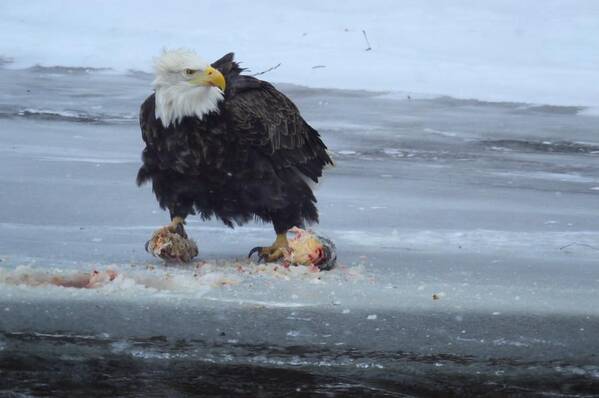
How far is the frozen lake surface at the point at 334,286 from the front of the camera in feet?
13.6

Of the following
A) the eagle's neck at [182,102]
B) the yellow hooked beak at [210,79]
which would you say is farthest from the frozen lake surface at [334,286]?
the yellow hooked beak at [210,79]

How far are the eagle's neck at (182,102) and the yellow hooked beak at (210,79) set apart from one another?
0.03 meters

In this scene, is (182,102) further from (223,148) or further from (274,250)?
(274,250)

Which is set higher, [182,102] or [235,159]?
[182,102]

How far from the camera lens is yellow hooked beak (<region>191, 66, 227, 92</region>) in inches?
209

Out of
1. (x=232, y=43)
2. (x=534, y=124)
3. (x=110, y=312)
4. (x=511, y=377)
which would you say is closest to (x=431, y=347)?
(x=511, y=377)

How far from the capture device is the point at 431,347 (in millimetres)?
4332

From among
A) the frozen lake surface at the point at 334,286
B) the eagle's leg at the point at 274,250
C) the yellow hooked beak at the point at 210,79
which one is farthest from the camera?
the eagle's leg at the point at 274,250

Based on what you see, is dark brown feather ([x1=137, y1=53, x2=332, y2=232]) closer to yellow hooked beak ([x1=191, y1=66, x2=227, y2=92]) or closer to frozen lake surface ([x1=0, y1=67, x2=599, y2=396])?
yellow hooked beak ([x1=191, y1=66, x2=227, y2=92])

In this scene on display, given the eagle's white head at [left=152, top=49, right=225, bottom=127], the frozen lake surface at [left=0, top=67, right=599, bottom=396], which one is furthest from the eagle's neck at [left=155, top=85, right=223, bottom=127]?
the frozen lake surface at [left=0, top=67, right=599, bottom=396]

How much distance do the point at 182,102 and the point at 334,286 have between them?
3.40ft

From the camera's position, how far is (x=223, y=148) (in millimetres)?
5438

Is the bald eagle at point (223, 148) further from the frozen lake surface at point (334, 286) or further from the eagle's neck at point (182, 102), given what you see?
the frozen lake surface at point (334, 286)

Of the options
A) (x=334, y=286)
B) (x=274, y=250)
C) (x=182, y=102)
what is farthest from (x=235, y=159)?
(x=334, y=286)
